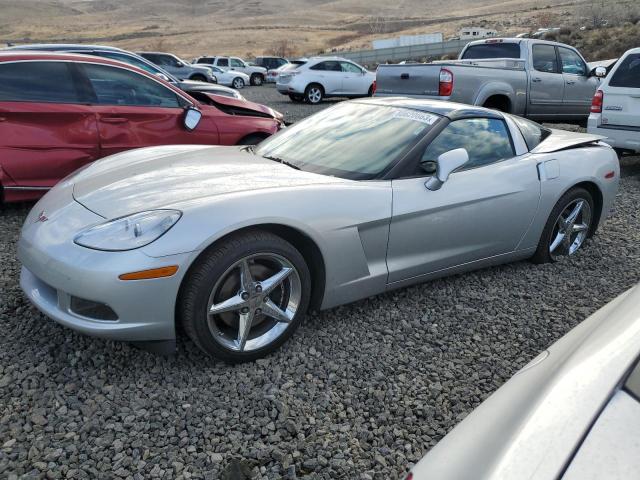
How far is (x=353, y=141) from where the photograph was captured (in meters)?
3.55

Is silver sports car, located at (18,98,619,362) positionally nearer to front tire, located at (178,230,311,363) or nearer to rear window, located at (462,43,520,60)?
front tire, located at (178,230,311,363)

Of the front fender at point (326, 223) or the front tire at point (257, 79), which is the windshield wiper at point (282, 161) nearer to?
the front fender at point (326, 223)

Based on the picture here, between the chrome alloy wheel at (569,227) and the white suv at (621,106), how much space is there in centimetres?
330

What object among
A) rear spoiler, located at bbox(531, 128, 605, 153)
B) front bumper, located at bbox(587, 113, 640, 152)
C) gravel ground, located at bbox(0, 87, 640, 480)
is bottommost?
gravel ground, located at bbox(0, 87, 640, 480)

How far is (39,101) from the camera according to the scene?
4969mm

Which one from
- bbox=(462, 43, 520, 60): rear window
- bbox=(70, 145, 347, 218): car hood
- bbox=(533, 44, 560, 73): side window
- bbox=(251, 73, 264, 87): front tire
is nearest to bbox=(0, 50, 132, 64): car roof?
bbox=(70, 145, 347, 218): car hood

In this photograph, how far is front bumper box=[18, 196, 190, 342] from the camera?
2.47 metres

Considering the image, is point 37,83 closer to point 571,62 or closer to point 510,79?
point 510,79

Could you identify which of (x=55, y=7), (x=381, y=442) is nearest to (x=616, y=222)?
(x=381, y=442)

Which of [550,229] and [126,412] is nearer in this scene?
[126,412]

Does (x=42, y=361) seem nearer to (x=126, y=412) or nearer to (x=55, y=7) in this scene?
(x=126, y=412)

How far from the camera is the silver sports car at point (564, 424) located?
43.1 inches

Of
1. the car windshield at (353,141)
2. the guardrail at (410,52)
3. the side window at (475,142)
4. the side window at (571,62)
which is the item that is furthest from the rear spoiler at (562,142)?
the guardrail at (410,52)

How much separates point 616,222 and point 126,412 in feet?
16.4
